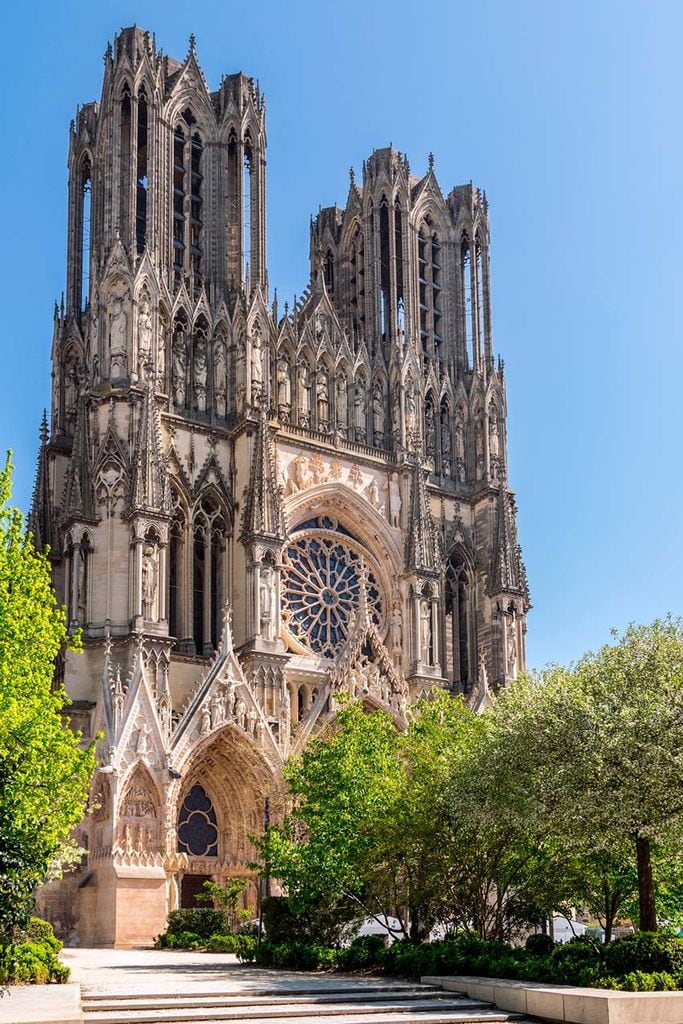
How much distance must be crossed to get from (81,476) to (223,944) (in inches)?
672

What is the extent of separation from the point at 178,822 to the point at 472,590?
1676 cm

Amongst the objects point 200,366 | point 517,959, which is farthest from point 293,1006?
point 200,366

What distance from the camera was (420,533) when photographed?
49094 millimetres

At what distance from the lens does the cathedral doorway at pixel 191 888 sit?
4009 centimetres

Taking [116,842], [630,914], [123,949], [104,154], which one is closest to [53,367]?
[104,154]

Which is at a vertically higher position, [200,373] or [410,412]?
[200,373]

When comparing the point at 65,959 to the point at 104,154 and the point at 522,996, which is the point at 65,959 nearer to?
the point at 522,996

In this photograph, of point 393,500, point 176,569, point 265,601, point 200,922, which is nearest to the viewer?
point 200,922

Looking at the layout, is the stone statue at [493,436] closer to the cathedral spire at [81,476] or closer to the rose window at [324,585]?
the rose window at [324,585]

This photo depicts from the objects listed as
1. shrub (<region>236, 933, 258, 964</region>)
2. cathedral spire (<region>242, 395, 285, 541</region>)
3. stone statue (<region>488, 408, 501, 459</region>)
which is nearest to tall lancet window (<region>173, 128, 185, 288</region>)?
cathedral spire (<region>242, 395, 285, 541</region>)

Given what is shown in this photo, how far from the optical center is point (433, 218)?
57.6 m

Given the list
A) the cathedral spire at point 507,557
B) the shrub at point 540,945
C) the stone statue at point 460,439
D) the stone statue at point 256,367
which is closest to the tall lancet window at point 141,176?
the stone statue at point 256,367

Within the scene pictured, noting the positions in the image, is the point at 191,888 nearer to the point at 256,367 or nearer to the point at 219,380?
the point at 219,380

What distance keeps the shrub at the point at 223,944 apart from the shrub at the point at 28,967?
34.8 feet
